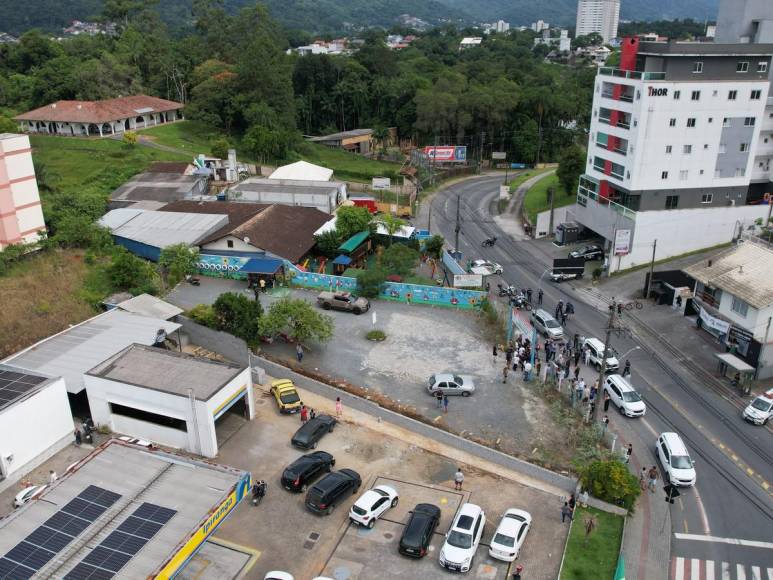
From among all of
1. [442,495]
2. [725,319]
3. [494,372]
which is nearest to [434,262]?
[494,372]

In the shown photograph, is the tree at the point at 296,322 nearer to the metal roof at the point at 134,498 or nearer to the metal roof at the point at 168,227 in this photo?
the metal roof at the point at 134,498

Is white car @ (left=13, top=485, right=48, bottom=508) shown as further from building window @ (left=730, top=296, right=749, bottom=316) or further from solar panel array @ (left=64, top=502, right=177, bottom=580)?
building window @ (left=730, top=296, right=749, bottom=316)

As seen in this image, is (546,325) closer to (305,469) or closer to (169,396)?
(305,469)

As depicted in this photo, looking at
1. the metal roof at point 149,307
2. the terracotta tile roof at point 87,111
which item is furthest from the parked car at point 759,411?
the terracotta tile roof at point 87,111

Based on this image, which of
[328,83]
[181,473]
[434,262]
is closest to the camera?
[181,473]

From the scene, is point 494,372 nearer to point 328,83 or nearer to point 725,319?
point 725,319

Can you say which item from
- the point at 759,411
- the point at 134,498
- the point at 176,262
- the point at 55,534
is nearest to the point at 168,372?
the point at 134,498

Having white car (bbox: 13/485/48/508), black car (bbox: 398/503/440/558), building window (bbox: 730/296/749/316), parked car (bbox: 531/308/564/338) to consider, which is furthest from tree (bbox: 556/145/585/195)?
white car (bbox: 13/485/48/508)
